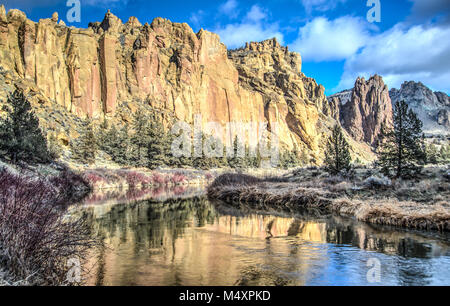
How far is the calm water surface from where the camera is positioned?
21.2 feet

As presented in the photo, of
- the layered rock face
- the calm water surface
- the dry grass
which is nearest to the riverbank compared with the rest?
the dry grass

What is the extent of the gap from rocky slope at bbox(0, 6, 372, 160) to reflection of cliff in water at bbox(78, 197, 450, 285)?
164 ft

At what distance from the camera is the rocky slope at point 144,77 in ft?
230

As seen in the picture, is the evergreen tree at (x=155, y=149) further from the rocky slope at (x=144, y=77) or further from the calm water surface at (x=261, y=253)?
the calm water surface at (x=261, y=253)

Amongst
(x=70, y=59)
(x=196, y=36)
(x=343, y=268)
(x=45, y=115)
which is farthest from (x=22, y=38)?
(x=343, y=268)

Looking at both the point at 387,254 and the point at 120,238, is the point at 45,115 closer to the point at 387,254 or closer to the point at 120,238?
the point at 120,238

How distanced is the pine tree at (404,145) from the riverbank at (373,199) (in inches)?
45.1

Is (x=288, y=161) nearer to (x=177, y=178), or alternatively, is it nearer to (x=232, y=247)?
(x=177, y=178)

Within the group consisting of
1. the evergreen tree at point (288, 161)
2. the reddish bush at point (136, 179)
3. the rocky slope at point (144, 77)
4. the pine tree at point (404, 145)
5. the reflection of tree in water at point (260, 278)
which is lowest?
the reflection of tree in water at point (260, 278)

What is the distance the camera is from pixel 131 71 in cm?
9494

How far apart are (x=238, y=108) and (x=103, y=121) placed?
61867 mm

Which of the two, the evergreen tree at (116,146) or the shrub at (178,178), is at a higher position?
the evergreen tree at (116,146)

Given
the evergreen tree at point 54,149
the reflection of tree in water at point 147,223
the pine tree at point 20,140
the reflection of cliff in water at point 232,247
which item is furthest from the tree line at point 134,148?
the reflection of cliff in water at point 232,247

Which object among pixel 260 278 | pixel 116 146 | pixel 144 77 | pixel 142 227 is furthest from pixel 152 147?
pixel 260 278
